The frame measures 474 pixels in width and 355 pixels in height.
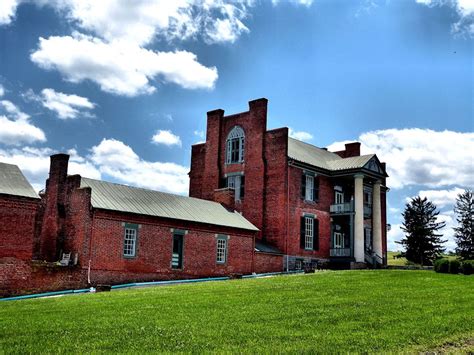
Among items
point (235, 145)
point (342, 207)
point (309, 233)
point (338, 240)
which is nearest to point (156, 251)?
point (309, 233)

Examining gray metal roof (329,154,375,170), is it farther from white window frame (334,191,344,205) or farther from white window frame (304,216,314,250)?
white window frame (304,216,314,250)

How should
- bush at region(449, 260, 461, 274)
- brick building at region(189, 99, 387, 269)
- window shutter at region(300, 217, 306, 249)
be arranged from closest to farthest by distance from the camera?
1. bush at region(449, 260, 461, 274)
2. brick building at region(189, 99, 387, 269)
3. window shutter at region(300, 217, 306, 249)

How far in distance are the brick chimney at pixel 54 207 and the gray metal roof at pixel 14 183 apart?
9.96 feet

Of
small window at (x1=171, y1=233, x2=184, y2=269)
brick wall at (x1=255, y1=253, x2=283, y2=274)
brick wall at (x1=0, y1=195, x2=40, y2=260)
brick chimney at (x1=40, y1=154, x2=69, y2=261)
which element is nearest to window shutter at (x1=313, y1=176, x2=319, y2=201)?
brick wall at (x1=255, y1=253, x2=283, y2=274)

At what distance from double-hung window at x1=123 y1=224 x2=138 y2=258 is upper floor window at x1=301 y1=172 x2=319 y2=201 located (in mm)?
15216

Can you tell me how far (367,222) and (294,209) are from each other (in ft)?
31.9

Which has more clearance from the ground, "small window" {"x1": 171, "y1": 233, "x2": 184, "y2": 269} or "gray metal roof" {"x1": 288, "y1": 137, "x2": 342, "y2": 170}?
"gray metal roof" {"x1": 288, "y1": 137, "x2": 342, "y2": 170}

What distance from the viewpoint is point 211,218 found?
3428 cm

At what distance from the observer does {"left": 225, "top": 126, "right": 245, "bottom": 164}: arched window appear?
42.8 meters

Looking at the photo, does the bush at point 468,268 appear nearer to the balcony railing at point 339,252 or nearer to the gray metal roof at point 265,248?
the gray metal roof at point 265,248

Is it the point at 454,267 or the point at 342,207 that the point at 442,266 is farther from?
the point at 342,207

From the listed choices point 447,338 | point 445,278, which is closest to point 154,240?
point 445,278

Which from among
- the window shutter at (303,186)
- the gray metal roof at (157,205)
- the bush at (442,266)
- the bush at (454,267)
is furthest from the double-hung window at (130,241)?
the bush at (454,267)

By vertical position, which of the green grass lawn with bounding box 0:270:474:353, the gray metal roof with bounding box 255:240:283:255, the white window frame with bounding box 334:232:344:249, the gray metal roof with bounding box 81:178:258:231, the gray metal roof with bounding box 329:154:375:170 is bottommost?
the green grass lawn with bounding box 0:270:474:353
